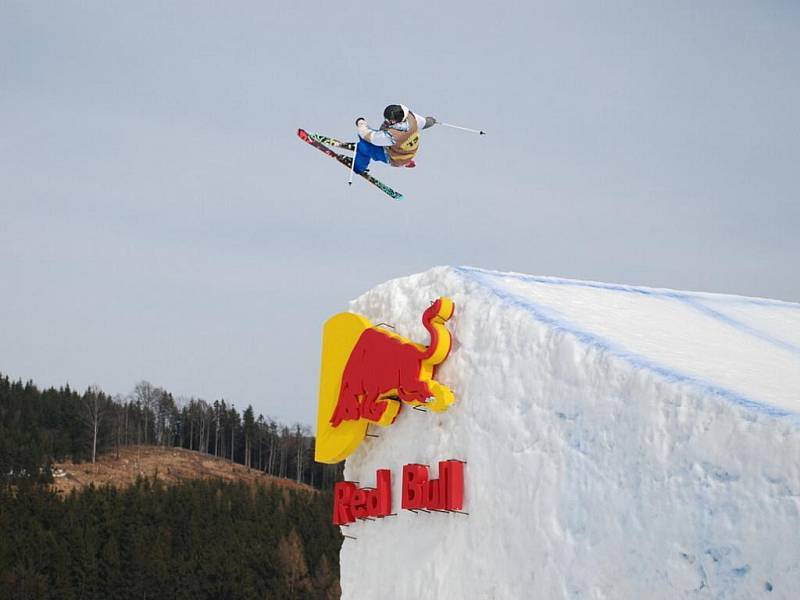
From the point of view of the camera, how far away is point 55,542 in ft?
144

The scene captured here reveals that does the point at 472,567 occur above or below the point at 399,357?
below

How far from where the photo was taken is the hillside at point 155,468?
7244cm

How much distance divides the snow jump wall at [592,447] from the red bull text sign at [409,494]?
10cm

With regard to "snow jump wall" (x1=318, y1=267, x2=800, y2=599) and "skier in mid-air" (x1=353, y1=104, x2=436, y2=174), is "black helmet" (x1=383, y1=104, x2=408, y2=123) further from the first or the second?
"snow jump wall" (x1=318, y1=267, x2=800, y2=599)

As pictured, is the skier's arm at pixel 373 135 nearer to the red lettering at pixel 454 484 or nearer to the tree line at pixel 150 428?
the red lettering at pixel 454 484

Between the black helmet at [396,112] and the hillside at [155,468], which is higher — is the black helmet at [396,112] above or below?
above

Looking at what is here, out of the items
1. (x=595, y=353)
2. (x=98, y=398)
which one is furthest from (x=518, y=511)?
(x=98, y=398)

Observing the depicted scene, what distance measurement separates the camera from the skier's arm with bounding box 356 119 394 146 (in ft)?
43.4

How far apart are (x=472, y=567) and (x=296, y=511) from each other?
46589 millimetres

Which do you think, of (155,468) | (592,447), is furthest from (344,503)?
(155,468)

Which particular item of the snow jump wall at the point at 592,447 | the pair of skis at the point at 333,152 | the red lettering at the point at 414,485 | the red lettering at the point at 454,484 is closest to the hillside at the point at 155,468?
the pair of skis at the point at 333,152

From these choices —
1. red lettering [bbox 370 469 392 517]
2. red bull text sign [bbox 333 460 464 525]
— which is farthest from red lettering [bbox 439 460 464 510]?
red lettering [bbox 370 469 392 517]

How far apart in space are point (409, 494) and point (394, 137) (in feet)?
15.4

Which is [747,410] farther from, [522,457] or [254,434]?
[254,434]
